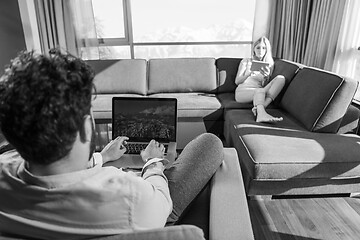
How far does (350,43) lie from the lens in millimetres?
2637

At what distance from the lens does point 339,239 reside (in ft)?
4.67

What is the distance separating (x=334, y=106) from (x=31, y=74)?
189cm

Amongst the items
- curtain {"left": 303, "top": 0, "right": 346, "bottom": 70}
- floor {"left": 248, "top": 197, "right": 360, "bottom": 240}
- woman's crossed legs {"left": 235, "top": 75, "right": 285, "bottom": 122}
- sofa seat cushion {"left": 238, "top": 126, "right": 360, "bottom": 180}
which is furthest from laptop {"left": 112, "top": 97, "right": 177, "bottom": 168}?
curtain {"left": 303, "top": 0, "right": 346, "bottom": 70}

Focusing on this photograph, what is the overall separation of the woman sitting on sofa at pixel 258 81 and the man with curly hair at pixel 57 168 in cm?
185

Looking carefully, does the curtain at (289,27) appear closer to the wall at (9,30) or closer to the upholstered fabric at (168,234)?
the wall at (9,30)

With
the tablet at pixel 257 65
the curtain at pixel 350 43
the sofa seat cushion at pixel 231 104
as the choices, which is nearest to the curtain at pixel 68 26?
the sofa seat cushion at pixel 231 104

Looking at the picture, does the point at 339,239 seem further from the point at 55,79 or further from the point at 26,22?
the point at 26,22

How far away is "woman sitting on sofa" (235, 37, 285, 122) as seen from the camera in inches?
94.7

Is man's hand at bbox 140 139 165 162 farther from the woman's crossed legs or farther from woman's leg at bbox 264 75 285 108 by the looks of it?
woman's leg at bbox 264 75 285 108

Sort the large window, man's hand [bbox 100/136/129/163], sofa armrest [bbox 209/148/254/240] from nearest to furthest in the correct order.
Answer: sofa armrest [bbox 209/148/254/240] < man's hand [bbox 100/136/129/163] < the large window

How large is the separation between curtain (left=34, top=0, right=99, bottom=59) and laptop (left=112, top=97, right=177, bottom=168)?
245cm

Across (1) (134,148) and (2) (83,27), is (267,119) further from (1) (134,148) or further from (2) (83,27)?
(2) (83,27)

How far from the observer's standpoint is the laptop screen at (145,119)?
1577mm

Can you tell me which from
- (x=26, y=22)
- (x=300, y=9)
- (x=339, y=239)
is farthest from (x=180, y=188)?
(x=26, y=22)
